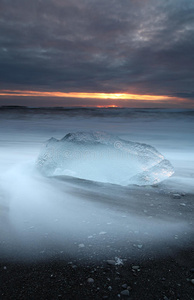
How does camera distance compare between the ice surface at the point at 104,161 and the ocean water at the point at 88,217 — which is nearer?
the ocean water at the point at 88,217

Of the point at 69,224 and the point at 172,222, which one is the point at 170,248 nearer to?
the point at 172,222

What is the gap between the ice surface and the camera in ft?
11.4

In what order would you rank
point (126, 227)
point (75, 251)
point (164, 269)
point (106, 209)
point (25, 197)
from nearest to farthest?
point (164, 269), point (75, 251), point (126, 227), point (106, 209), point (25, 197)

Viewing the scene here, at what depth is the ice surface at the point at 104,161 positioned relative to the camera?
348 centimetres

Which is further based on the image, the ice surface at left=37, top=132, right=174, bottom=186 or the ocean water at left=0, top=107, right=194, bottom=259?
the ice surface at left=37, top=132, right=174, bottom=186

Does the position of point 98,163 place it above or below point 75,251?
above

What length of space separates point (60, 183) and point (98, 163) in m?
0.65

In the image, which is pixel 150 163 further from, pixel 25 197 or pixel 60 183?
pixel 25 197

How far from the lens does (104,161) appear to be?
364cm

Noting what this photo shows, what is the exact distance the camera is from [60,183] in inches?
135

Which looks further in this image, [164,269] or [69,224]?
[69,224]

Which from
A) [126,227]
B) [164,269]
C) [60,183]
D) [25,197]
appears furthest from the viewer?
[60,183]

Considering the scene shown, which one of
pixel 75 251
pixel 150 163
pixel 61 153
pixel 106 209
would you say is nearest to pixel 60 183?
pixel 61 153

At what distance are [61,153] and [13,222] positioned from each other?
1.75 meters
